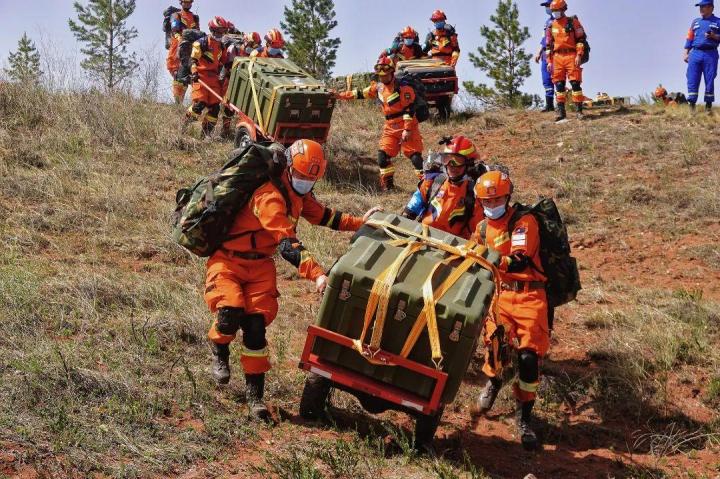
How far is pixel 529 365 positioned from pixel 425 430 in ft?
3.39

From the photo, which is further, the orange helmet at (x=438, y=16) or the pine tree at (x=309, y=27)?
the pine tree at (x=309, y=27)

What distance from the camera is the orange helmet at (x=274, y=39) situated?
522 inches

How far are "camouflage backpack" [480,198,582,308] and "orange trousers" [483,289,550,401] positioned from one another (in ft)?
0.60

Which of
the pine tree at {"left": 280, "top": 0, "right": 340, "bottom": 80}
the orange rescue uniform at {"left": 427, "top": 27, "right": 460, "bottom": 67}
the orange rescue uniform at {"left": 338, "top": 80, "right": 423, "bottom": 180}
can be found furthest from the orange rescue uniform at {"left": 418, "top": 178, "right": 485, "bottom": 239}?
the pine tree at {"left": 280, "top": 0, "right": 340, "bottom": 80}

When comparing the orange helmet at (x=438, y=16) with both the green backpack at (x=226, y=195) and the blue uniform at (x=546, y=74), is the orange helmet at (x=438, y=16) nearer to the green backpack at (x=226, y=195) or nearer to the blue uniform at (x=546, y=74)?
the blue uniform at (x=546, y=74)

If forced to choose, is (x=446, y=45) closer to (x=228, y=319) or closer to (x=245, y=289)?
(x=245, y=289)

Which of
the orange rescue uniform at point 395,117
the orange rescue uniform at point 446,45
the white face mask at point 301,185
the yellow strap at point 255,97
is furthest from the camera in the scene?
the orange rescue uniform at point 446,45

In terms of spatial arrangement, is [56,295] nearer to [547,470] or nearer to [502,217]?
[502,217]

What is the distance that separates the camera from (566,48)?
14.7m

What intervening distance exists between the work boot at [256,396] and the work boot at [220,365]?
15 cm

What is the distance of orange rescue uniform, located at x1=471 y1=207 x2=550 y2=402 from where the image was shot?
597 cm

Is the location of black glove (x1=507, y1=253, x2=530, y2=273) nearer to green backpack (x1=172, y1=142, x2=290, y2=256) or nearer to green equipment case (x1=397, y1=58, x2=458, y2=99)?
green backpack (x1=172, y1=142, x2=290, y2=256)

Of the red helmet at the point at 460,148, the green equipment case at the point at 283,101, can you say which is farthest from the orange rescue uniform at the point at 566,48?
the red helmet at the point at 460,148

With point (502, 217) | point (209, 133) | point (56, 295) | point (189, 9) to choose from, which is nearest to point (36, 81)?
point (209, 133)
